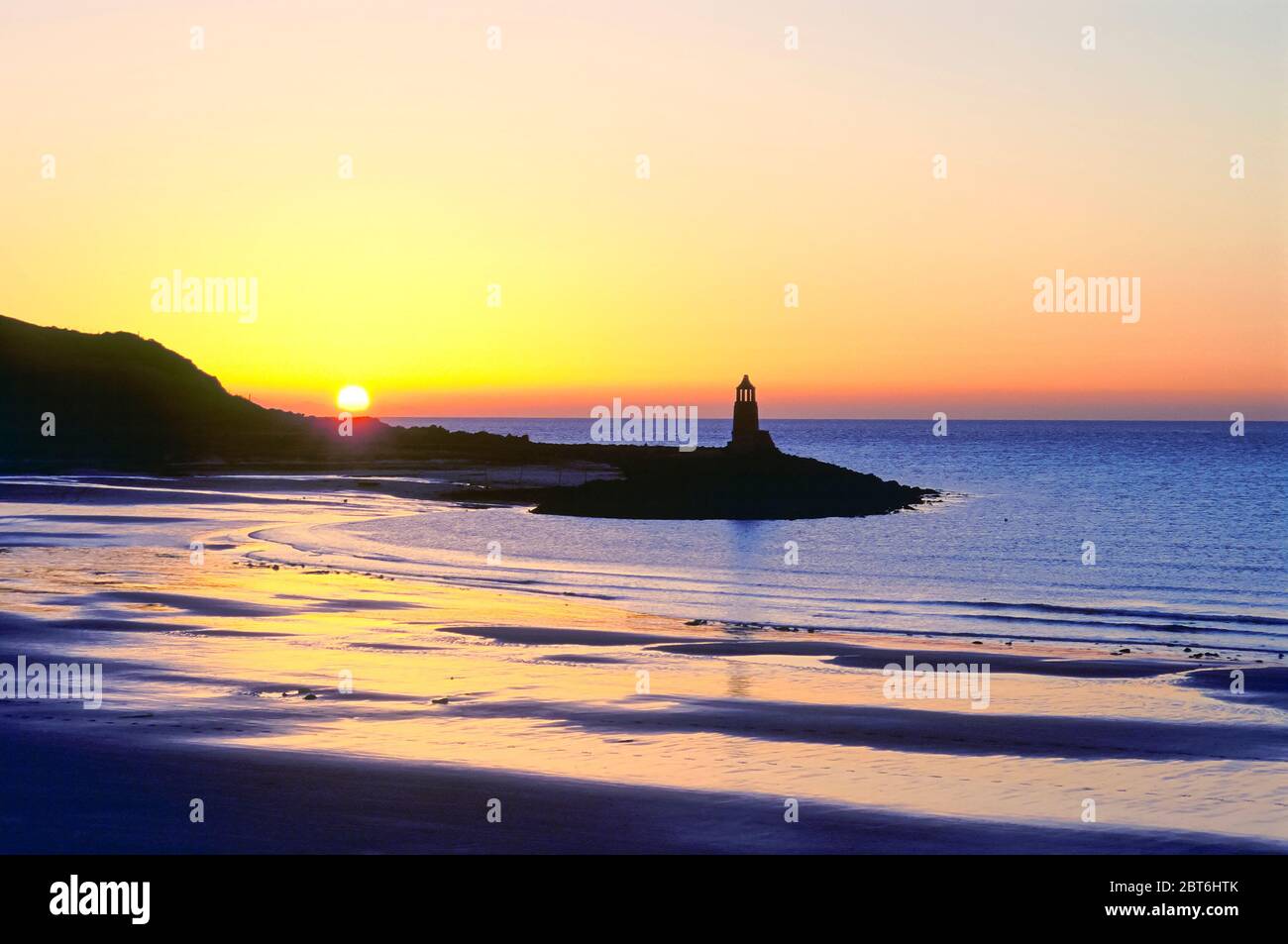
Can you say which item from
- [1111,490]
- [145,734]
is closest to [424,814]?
[145,734]

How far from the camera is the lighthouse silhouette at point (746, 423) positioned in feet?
273

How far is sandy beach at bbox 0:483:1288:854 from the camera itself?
41.7 ft

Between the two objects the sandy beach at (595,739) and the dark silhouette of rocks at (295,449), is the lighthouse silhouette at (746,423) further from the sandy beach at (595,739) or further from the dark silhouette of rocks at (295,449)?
the sandy beach at (595,739)

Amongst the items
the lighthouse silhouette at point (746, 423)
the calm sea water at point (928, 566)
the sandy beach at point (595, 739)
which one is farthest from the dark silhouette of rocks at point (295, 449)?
the sandy beach at point (595, 739)

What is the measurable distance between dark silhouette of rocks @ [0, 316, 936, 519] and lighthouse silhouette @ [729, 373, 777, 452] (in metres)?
0.12

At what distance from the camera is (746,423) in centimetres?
8350

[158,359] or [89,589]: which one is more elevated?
[158,359]

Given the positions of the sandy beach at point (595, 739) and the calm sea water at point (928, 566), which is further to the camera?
the calm sea water at point (928, 566)

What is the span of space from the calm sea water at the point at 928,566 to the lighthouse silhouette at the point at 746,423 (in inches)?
483
